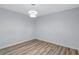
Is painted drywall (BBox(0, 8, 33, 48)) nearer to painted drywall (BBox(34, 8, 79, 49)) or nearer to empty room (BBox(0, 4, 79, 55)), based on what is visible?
empty room (BBox(0, 4, 79, 55))

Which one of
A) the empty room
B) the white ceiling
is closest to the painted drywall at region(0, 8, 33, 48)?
the empty room

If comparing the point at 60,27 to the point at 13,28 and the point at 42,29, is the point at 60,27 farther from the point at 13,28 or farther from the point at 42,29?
the point at 13,28

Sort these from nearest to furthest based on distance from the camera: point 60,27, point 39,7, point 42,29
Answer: point 39,7
point 42,29
point 60,27

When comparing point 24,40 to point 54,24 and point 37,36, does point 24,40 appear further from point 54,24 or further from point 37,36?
point 54,24

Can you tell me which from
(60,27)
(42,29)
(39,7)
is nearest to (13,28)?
(42,29)

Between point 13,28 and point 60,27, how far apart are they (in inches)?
52.1

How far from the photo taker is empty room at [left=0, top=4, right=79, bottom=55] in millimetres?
1490

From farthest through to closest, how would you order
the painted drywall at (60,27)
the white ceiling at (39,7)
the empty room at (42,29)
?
the painted drywall at (60,27), the empty room at (42,29), the white ceiling at (39,7)

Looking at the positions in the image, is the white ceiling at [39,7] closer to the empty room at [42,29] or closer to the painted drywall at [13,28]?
the empty room at [42,29]

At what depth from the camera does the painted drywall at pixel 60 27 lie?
165 cm

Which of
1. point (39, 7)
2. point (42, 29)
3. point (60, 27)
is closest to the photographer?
point (39, 7)

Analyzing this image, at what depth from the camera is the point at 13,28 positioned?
2.06 metres

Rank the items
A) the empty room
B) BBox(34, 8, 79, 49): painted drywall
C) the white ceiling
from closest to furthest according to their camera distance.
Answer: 1. the white ceiling
2. the empty room
3. BBox(34, 8, 79, 49): painted drywall

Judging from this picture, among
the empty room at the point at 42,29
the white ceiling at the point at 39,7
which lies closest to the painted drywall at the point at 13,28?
the empty room at the point at 42,29
